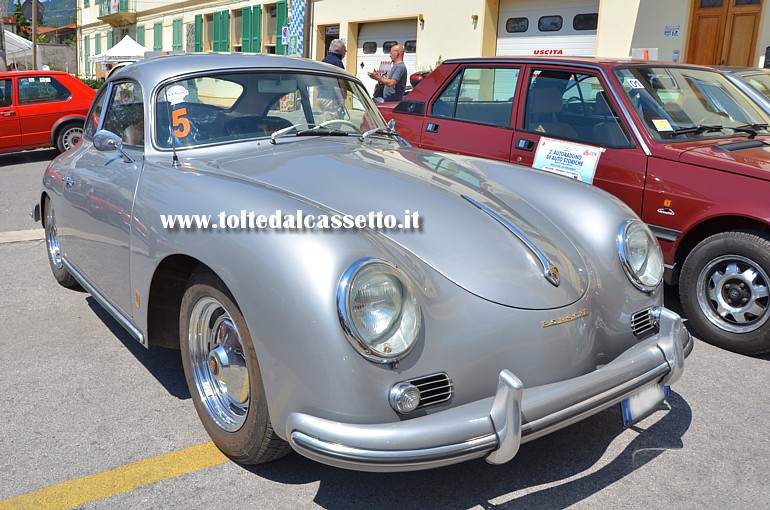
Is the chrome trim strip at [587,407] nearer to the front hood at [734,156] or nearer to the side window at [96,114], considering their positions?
the front hood at [734,156]

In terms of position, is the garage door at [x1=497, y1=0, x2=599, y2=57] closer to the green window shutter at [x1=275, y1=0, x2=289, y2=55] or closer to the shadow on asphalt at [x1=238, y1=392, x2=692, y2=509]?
the green window shutter at [x1=275, y1=0, x2=289, y2=55]

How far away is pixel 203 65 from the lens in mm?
3752

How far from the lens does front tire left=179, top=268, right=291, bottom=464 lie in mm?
2512

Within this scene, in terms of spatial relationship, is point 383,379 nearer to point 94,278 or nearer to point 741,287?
point 94,278

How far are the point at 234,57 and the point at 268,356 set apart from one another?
7.14ft

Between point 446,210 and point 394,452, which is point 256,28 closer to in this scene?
point 446,210

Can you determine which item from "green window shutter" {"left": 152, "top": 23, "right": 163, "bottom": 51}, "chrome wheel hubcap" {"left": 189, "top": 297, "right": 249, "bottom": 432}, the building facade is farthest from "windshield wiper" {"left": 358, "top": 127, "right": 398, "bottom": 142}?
"green window shutter" {"left": 152, "top": 23, "right": 163, "bottom": 51}

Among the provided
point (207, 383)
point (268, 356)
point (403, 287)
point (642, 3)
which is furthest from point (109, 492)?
point (642, 3)

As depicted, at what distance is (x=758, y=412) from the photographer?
336 centimetres

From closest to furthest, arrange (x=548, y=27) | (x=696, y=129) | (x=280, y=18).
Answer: (x=696, y=129) < (x=548, y=27) < (x=280, y=18)

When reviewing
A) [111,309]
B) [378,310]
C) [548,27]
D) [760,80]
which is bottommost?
[111,309]

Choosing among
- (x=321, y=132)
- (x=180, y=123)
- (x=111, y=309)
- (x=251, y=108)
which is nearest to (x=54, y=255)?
(x=111, y=309)

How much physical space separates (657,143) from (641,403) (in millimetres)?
2421

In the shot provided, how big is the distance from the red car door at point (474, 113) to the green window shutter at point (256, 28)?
1840 centimetres
